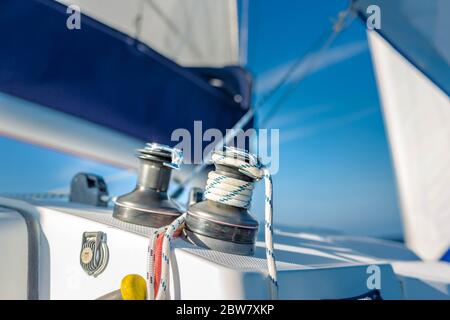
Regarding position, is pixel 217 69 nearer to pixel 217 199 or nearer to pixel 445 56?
pixel 445 56

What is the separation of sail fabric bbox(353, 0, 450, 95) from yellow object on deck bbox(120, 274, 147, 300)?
0.82 meters

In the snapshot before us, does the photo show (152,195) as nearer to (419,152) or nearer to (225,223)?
(225,223)

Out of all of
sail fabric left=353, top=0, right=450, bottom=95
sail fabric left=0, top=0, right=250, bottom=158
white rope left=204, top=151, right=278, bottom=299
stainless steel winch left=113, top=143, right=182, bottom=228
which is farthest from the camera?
sail fabric left=0, top=0, right=250, bottom=158

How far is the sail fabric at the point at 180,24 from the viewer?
6.61 ft

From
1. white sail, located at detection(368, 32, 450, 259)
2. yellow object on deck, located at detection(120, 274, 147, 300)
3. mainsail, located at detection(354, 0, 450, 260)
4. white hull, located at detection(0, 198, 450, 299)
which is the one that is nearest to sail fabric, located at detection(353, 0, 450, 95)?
white hull, located at detection(0, 198, 450, 299)

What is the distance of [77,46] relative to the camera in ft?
4.79

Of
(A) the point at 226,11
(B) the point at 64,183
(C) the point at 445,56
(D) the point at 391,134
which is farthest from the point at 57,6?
(D) the point at 391,134

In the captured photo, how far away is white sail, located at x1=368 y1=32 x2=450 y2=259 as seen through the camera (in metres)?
2.45

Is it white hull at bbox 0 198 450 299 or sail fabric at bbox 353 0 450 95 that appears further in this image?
sail fabric at bbox 353 0 450 95

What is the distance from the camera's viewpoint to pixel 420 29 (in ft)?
3.10

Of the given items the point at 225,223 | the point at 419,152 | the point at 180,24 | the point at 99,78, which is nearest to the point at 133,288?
the point at 225,223

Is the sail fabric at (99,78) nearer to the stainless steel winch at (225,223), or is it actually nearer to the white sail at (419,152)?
the stainless steel winch at (225,223)

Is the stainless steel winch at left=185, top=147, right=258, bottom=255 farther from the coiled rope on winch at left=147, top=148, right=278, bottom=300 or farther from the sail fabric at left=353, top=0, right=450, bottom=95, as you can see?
the sail fabric at left=353, top=0, right=450, bottom=95

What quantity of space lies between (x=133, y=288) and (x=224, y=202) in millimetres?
205
